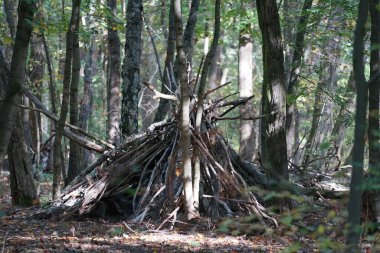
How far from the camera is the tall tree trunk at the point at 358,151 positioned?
3547 millimetres

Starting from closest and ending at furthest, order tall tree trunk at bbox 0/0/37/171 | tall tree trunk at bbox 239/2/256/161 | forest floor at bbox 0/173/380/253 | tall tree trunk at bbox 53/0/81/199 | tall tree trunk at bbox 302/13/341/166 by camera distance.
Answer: tall tree trunk at bbox 0/0/37/171, forest floor at bbox 0/173/380/253, tall tree trunk at bbox 53/0/81/199, tall tree trunk at bbox 302/13/341/166, tall tree trunk at bbox 239/2/256/161

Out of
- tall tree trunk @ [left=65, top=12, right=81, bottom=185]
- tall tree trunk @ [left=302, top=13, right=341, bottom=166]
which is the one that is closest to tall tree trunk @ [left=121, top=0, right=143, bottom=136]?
tall tree trunk @ [left=65, top=12, right=81, bottom=185]

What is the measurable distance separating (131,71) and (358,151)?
23.8ft

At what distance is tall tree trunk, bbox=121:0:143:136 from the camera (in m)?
10.4

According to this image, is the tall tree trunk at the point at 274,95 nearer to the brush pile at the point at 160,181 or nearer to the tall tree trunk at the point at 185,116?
the brush pile at the point at 160,181

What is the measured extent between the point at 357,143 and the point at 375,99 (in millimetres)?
3826

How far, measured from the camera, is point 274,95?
7.72m

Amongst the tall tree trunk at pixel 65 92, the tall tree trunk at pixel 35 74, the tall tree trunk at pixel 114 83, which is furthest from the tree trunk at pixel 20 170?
the tall tree trunk at pixel 35 74

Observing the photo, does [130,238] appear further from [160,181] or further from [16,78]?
[16,78]

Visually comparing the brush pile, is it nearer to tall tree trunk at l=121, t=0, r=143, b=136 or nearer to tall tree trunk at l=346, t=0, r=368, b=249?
tall tree trunk at l=121, t=0, r=143, b=136

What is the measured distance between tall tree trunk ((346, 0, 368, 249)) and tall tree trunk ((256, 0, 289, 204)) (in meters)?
3.87

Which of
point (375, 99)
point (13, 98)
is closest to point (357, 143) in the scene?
point (13, 98)

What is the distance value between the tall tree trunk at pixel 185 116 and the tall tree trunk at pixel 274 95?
1.10m

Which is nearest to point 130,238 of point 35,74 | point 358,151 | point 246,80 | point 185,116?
point 185,116
